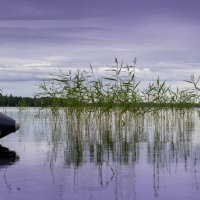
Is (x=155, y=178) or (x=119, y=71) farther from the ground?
(x=119, y=71)

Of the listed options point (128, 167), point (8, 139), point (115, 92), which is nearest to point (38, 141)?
point (8, 139)

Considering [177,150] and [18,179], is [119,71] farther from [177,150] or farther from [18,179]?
[18,179]

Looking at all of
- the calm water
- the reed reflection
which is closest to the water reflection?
the calm water

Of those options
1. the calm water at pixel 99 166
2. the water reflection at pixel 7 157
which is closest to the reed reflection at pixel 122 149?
the calm water at pixel 99 166

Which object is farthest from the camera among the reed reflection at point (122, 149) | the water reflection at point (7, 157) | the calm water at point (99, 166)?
the water reflection at point (7, 157)

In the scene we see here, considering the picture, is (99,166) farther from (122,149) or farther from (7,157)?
(122,149)

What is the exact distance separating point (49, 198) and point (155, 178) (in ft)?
7.73

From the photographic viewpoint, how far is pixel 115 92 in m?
18.1

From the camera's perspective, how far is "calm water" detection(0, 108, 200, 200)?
333 inches

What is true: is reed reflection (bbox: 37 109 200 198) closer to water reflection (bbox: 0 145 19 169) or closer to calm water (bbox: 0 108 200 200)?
calm water (bbox: 0 108 200 200)

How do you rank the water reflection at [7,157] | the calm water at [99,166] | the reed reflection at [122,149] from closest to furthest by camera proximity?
1. the calm water at [99,166]
2. the reed reflection at [122,149]
3. the water reflection at [7,157]

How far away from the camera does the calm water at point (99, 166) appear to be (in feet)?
27.8

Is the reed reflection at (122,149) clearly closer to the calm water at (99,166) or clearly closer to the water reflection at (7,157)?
the calm water at (99,166)

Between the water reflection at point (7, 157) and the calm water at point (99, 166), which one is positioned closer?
the calm water at point (99, 166)
